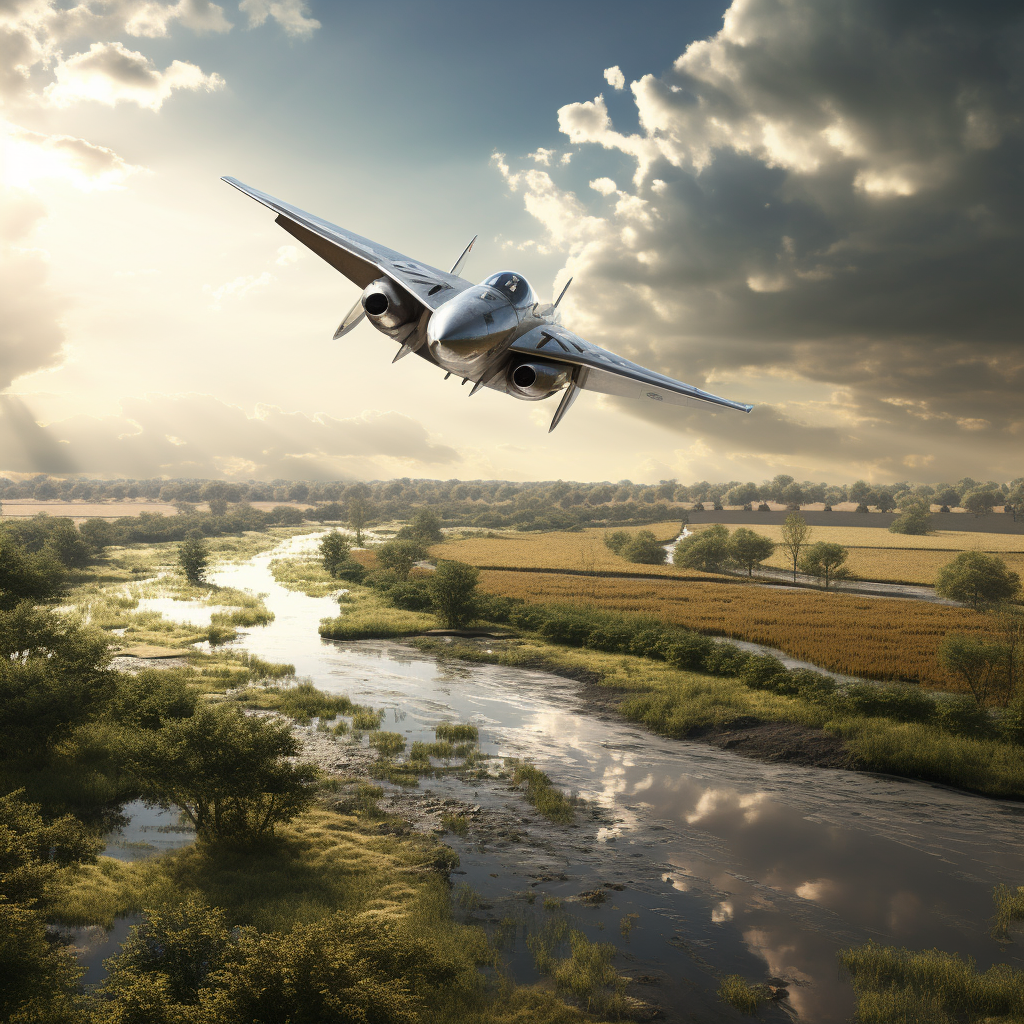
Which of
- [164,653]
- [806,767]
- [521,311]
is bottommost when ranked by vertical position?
[164,653]

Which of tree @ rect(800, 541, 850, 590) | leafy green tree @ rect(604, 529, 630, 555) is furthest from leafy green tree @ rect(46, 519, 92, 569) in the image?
tree @ rect(800, 541, 850, 590)

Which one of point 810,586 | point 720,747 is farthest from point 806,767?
point 810,586

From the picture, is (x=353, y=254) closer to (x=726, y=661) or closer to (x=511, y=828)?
(x=511, y=828)

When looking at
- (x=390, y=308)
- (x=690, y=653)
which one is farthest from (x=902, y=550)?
(x=390, y=308)

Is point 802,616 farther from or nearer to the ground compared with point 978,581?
nearer to the ground

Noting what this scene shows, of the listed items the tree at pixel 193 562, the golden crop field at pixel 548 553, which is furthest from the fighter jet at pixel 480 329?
the golden crop field at pixel 548 553

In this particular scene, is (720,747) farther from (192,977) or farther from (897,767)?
(192,977)

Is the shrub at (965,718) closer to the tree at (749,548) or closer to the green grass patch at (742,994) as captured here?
the green grass patch at (742,994)
